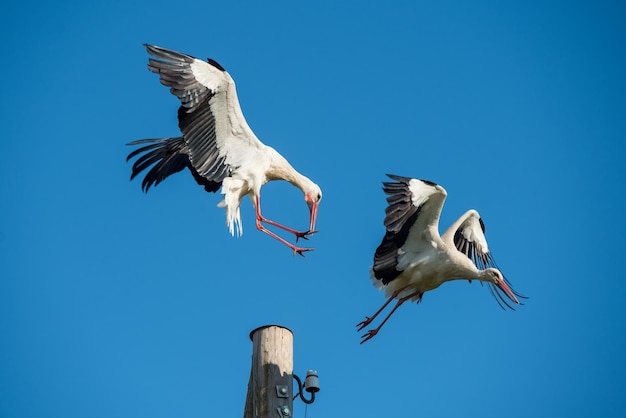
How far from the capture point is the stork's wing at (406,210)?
35.3ft

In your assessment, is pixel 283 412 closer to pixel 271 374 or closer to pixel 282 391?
pixel 282 391

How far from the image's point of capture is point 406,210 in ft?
35.4

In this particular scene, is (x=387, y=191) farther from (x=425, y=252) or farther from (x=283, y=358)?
(x=283, y=358)

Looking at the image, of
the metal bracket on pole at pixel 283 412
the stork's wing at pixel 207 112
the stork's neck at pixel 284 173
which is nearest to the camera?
the metal bracket on pole at pixel 283 412

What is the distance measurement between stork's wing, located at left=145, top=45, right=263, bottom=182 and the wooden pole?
3803 mm

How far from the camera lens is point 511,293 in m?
11.7

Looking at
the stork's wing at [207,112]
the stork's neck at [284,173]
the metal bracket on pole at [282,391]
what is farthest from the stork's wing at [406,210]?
the metal bracket on pole at [282,391]

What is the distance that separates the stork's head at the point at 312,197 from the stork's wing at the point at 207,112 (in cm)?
107

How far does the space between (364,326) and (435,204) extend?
82.9 inches

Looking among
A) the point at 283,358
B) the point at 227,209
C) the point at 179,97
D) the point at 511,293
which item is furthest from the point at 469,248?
the point at 283,358

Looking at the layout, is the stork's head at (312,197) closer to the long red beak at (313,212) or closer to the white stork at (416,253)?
the long red beak at (313,212)

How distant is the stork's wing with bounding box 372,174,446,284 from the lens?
35.3ft

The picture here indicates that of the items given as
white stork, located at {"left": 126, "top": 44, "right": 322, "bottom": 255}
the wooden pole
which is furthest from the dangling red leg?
the wooden pole

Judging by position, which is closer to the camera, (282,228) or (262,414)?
(262,414)
